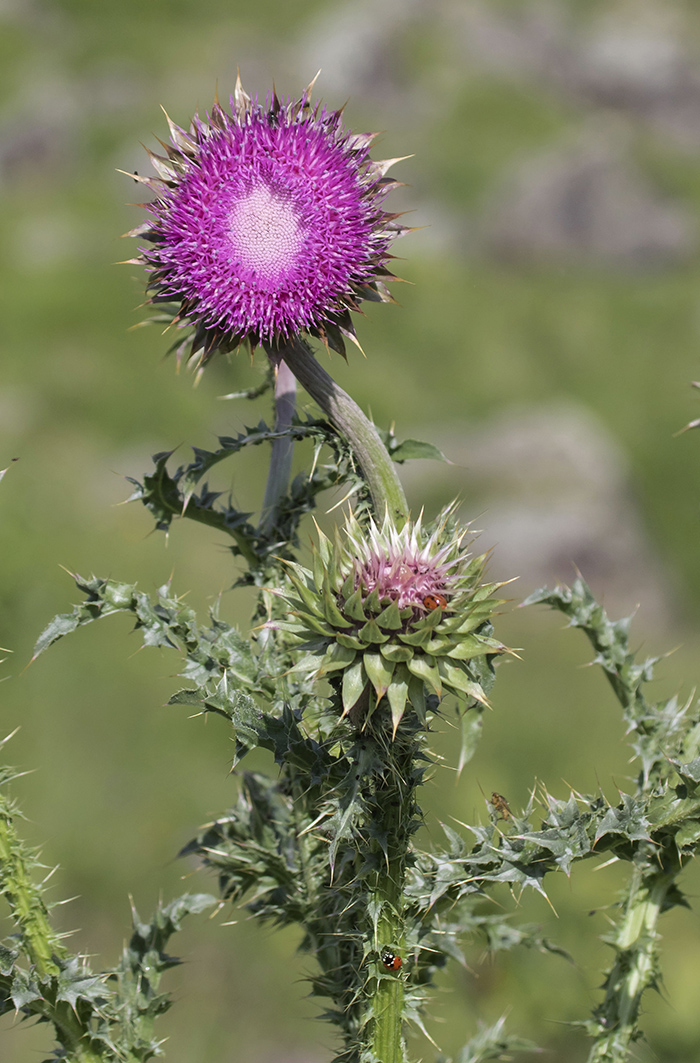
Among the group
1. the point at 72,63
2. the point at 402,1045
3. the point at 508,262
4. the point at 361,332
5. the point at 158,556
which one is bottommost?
the point at 402,1045

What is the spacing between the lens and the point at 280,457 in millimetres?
3572

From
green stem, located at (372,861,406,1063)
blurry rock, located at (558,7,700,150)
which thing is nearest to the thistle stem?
green stem, located at (372,861,406,1063)

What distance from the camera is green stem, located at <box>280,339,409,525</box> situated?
3.00 m

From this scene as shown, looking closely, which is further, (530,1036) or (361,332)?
(361,332)

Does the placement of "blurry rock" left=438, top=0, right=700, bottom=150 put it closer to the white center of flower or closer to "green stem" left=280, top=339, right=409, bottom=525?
the white center of flower

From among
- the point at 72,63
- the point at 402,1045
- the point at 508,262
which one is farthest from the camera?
the point at 72,63

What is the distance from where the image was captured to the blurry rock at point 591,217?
2922cm

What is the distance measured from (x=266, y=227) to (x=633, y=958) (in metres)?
2.81

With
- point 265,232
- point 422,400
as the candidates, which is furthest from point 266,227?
point 422,400

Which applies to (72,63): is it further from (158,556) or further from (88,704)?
(88,704)

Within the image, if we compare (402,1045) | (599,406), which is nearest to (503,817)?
(402,1045)

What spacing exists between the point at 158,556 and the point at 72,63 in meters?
34.2

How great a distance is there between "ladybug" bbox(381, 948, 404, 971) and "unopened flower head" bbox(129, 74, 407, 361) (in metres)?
1.82

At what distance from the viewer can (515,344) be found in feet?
80.9
